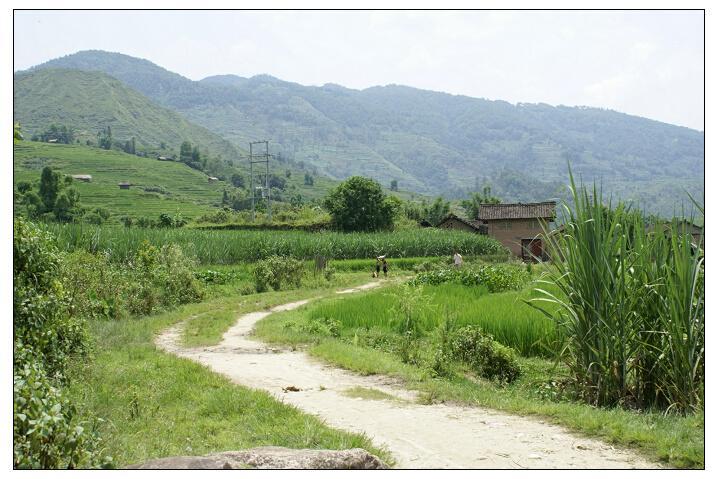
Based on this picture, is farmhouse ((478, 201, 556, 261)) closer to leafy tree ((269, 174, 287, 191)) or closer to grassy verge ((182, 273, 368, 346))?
grassy verge ((182, 273, 368, 346))

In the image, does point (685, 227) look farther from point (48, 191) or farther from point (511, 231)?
point (48, 191)

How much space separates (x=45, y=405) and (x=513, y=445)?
4.03 meters

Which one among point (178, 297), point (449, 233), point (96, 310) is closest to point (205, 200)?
point (449, 233)

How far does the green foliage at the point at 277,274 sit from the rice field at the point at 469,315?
7990 mm

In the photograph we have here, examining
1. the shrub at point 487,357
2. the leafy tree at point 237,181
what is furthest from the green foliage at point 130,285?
the leafy tree at point 237,181

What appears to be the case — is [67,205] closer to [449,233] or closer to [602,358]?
[449,233]

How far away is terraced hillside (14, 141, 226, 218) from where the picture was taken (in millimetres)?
78938

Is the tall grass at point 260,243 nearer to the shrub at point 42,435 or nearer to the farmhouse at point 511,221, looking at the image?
the farmhouse at point 511,221

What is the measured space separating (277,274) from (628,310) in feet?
64.6

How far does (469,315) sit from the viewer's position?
14.2 m

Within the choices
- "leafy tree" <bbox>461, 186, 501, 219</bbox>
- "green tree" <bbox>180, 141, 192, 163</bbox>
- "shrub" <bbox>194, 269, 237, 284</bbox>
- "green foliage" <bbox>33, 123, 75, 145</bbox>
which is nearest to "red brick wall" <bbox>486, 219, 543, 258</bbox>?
"leafy tree" <bbox>461, 186, 501, 219</bbox>

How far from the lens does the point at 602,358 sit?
26.0 feet

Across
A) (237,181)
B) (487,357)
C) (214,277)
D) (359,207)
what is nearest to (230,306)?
(214,277)

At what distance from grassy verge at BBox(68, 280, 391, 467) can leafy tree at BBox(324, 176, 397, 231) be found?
4557cm
